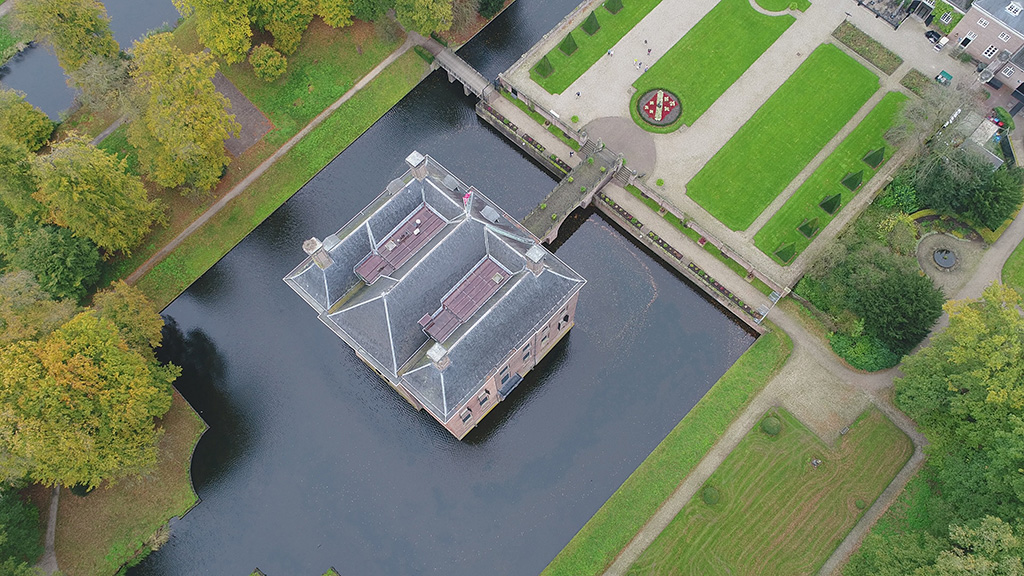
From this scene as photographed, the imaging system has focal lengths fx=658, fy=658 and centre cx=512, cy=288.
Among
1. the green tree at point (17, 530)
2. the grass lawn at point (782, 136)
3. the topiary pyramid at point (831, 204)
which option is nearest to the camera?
the green tree at point (17, 530)

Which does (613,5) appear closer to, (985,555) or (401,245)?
(401,245)

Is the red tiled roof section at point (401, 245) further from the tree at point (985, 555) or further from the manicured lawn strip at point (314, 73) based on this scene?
the tree at point (985, 555)

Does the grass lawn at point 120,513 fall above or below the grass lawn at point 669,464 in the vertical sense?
below

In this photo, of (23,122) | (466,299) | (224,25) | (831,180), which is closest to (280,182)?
(224,25)

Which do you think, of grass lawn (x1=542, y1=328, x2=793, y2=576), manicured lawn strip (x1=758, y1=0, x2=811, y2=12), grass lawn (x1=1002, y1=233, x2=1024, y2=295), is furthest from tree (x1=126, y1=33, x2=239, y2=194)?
grass lawn (x1=1002, y1=233, x2=1024, y2=295)

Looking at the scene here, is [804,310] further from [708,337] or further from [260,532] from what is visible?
[260,532]

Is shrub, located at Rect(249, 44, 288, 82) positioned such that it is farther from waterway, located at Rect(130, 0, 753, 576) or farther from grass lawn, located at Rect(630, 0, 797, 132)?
grass lawn, located at Rect(630, 0, 797, 132)

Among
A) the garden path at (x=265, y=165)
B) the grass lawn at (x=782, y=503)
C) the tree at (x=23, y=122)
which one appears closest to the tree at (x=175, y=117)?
the garden path at (x=265, y=165)
